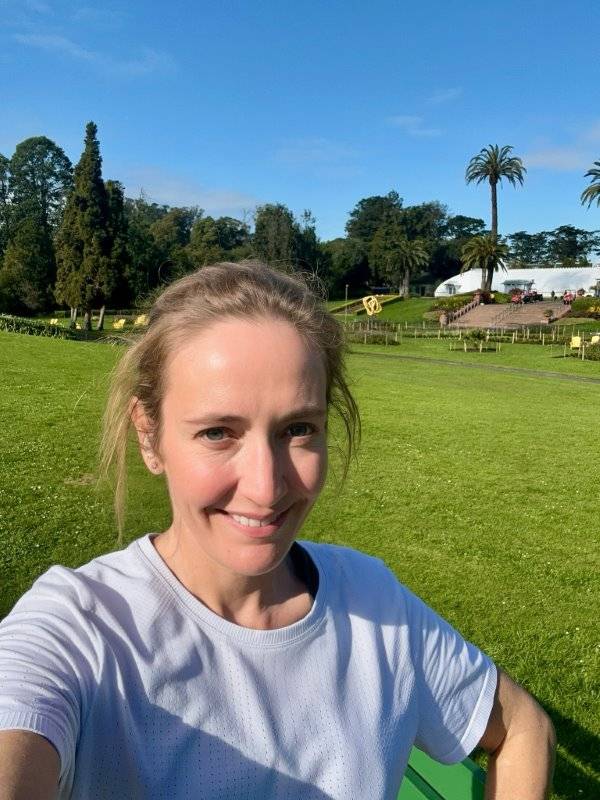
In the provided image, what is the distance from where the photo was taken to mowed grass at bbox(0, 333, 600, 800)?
455 centimetres

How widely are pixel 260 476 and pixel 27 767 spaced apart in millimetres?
623

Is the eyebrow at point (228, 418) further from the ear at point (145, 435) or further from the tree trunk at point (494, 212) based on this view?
the tree trunk at point (494, 212)

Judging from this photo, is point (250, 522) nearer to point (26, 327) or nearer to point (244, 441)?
point (244, 441)

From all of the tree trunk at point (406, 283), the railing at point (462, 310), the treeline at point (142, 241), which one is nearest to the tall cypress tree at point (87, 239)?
the treeline at point (142, 241)

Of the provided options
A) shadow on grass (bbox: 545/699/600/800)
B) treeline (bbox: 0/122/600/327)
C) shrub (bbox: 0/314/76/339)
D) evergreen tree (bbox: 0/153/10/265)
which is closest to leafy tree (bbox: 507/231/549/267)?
treeline (bbox: 0/122/600/327)

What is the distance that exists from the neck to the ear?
155 mm

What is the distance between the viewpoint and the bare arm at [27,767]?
1.05 metres

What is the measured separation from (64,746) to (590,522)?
7.48 metres

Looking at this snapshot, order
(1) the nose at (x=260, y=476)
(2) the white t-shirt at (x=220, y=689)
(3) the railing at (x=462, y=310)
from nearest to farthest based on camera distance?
(2) the white t-shirt at (x=220, y=689)
(1) the nose at (x=260, y=476)
(3) the railing at (x=462, y=310)

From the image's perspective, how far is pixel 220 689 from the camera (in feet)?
4.40

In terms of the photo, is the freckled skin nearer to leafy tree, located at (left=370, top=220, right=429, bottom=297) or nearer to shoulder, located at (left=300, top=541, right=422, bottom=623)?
shoulder, located at (left=300, top=541, right=422, bottom=623)

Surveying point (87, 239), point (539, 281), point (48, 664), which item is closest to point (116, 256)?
point (87, 239)

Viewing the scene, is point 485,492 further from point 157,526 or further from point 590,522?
point 157,526

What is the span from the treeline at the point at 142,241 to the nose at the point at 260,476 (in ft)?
3.60
